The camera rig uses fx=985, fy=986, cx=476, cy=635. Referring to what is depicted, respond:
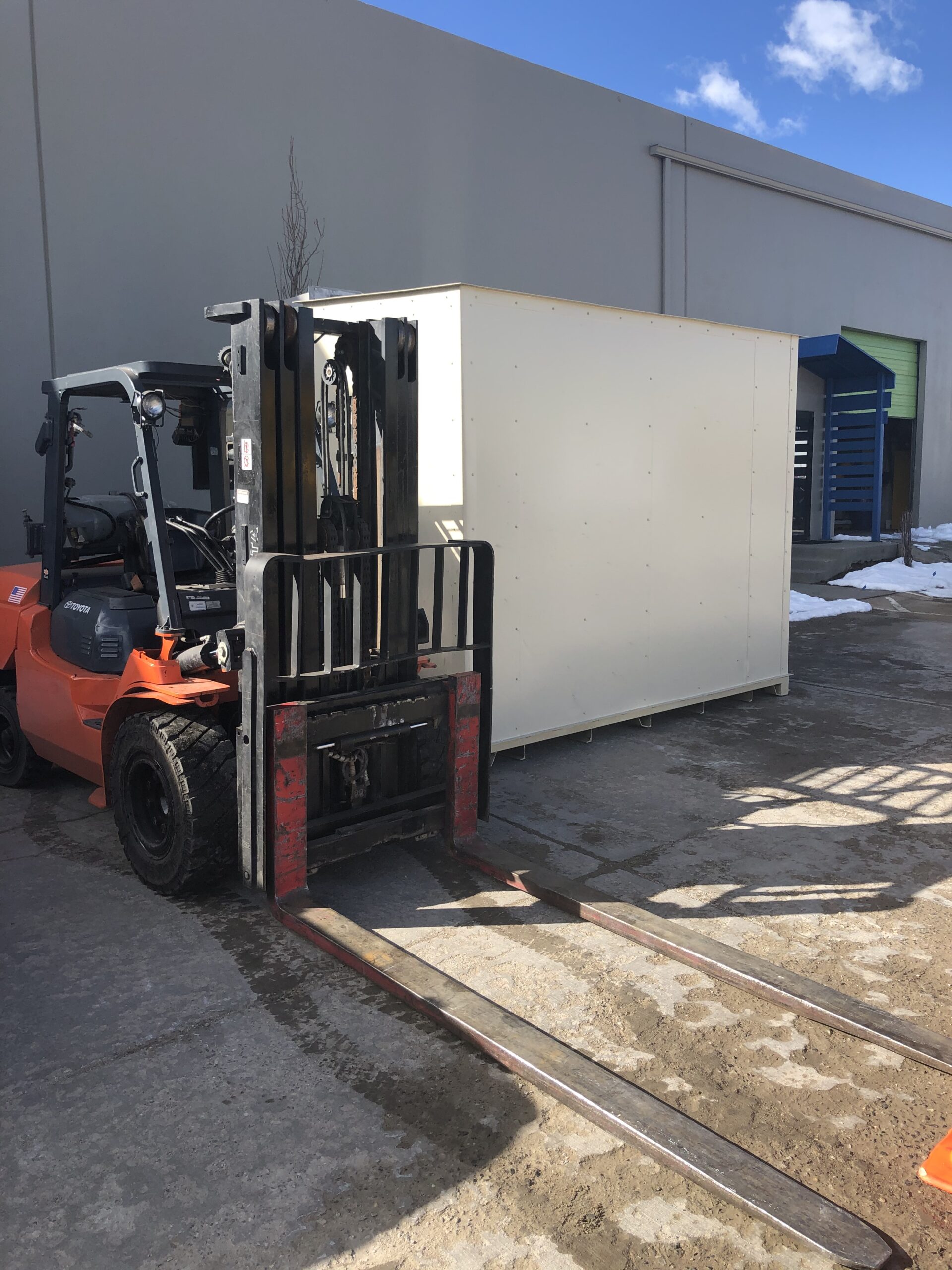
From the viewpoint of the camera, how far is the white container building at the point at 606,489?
580 cm

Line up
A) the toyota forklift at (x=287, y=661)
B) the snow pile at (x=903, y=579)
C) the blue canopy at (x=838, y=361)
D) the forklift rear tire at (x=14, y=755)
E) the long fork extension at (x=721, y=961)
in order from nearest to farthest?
the long fork extension at (x=721, y=961) < the toyota forklift at (x=287, y=661) < the forklift rear tire at (x=14, y=755) < the snow pile at (x=903, y=579) < the blue canopy at (x=838, y=361)

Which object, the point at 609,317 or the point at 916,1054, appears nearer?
the point at 916,1054

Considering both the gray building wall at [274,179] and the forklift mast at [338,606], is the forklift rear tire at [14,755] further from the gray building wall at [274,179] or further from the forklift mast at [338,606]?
the gray building wall at [274,179]

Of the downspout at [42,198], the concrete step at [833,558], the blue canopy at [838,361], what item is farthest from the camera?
the concrete step at [833,558]

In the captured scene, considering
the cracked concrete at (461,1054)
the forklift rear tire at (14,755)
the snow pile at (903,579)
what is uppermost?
the snow pile at (903,579)

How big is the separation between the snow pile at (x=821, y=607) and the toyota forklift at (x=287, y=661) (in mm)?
8932

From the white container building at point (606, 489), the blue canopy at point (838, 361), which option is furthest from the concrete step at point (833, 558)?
the white container building at point (606, 489)

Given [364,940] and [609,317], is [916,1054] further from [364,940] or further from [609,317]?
[609,317]

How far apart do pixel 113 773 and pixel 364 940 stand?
5.15 ft

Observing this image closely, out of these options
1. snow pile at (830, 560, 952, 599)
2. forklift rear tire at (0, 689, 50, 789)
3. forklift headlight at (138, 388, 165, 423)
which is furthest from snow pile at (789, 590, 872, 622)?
forklift headlight at (138, 388, 165, 423)

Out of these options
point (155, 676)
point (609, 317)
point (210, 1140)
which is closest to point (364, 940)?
point (210, 1140)

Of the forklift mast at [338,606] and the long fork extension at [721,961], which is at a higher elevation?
the forklift mast at [338,606]

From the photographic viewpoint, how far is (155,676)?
432 centimetres

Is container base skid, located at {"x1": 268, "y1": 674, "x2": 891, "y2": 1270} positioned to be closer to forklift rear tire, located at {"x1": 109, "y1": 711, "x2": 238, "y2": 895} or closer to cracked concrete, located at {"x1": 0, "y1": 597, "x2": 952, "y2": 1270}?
cracked concrete, located at {"x1": 0, "y1": 597, "x2": 952, "y2": 1270}
